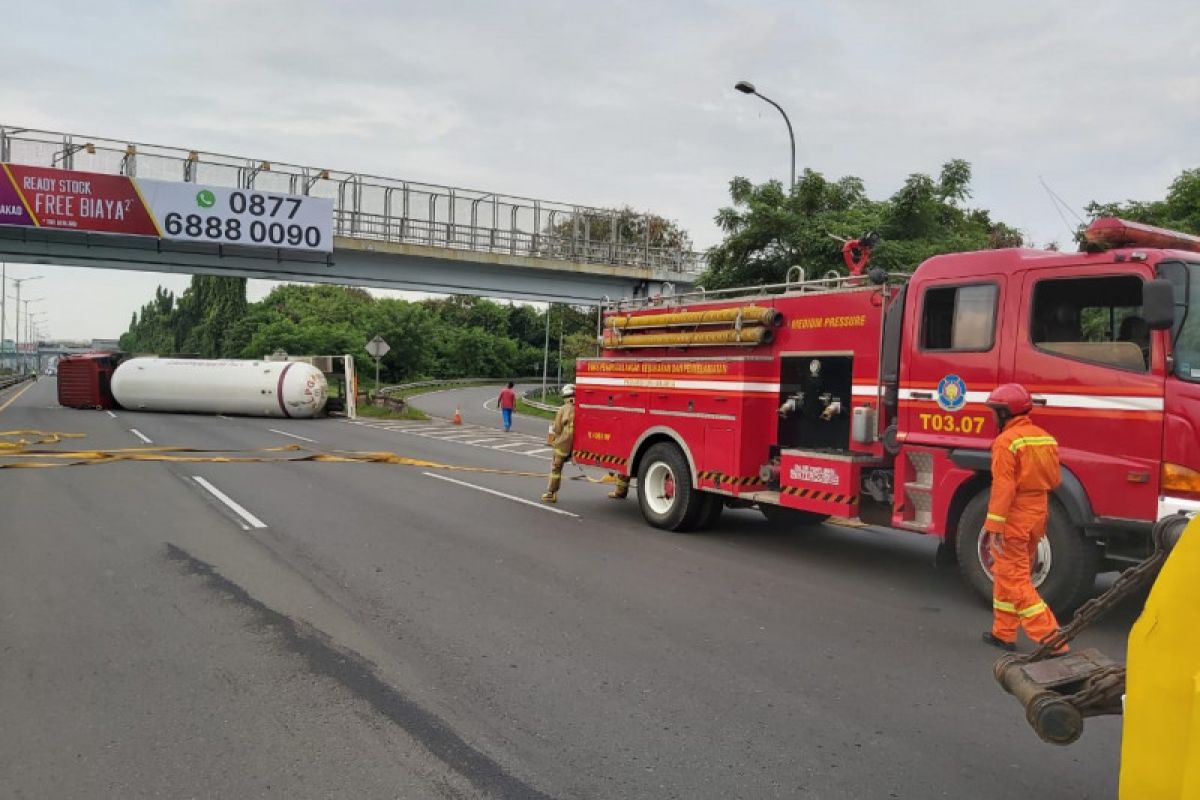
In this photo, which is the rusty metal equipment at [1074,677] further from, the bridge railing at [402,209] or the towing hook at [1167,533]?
the bridge railing at [402,209]

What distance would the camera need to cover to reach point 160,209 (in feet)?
84.1

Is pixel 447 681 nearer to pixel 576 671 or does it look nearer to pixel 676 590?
pixel 576 671

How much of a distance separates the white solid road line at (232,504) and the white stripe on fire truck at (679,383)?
4167mm

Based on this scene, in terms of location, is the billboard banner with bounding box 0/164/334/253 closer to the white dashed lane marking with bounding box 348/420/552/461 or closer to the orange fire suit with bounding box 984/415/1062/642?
the white dashed lane marking with bounding box 348/420/552/461

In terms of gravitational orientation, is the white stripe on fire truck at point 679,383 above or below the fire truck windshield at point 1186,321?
below

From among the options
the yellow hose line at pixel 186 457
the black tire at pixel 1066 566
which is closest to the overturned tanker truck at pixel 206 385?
the yellow hose line at pixel 186 457

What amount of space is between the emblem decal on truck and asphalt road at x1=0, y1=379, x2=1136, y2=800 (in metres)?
1.52

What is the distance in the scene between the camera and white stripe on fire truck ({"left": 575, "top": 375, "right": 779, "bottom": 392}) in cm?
855

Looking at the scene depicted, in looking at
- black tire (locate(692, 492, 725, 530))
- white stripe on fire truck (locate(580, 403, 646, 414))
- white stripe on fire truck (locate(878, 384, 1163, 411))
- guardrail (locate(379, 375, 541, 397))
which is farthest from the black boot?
guardrail (locate(379, 375, 541, 397))

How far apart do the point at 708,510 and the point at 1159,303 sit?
16.5ft

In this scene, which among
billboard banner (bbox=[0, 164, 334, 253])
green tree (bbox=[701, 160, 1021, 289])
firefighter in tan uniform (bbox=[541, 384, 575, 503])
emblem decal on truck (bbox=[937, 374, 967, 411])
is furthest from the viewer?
billboard banner (bbox=[0, 164, 334, 253])

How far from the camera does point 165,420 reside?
27.9m

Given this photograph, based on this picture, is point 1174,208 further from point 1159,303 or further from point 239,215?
point 239,215

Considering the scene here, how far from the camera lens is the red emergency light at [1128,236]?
6113 millimetres
